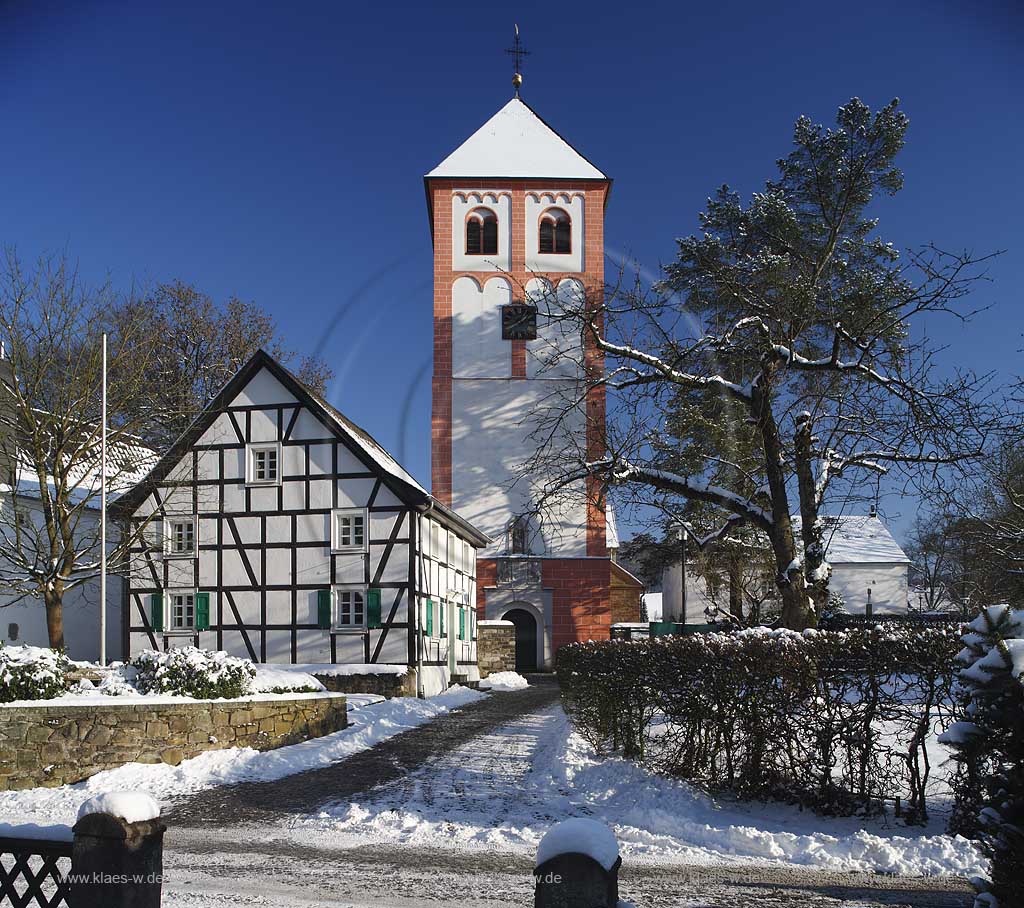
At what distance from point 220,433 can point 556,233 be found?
1886cm

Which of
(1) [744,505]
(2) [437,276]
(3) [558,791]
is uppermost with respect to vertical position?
(2) [437,276]

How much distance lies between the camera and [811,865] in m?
7.19

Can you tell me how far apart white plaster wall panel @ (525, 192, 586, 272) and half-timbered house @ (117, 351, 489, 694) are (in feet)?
54.1

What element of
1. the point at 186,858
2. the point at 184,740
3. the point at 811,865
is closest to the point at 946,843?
the point at 811,865

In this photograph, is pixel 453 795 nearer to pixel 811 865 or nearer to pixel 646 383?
pixel 811 865

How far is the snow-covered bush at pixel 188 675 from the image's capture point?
13.1 m

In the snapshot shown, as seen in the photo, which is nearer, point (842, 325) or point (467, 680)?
point (842, 325)

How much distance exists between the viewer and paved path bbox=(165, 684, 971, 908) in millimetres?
6395

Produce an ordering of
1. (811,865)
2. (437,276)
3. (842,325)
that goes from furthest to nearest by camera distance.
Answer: (437,276), (842,325), (811,865)

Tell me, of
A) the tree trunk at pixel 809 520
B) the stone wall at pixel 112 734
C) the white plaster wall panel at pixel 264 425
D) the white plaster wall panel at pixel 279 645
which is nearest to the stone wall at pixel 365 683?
the white plaster wall panel at pixel 279 645

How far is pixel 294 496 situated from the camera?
2456 centimetres

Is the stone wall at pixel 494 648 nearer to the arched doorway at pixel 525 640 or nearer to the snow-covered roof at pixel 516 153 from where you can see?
the arched doorway at pixel 525 640

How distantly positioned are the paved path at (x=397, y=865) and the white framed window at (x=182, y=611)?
14.3 m

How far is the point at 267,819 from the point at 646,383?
22.3ft
